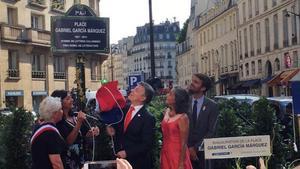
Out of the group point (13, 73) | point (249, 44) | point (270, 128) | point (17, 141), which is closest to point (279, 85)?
point (249, 44)

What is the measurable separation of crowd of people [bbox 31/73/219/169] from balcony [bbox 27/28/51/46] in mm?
34467

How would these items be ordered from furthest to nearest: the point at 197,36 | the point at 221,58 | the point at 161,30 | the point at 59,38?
the point at 161,30
the point at 197,36
the point at 221,58
the point at 59,38

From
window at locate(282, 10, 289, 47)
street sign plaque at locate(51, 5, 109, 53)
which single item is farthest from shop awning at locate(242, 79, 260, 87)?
street sign plaque at locate(51, 5, 109, 53)

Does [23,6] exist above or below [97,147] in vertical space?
above

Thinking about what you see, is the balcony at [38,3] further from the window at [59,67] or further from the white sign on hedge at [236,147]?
the white sign on hedge at [236,147]

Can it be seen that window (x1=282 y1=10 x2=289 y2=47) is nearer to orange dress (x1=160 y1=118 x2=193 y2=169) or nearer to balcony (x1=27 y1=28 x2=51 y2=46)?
balcony (x1=27 y1=28 x2=51 y2=46)

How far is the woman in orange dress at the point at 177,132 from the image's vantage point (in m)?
6.45

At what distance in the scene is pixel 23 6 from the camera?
134 feet

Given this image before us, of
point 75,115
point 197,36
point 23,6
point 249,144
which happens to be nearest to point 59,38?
point 75,115

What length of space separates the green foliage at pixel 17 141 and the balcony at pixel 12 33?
29.9 m

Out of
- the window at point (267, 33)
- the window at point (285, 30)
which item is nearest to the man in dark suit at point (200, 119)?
the window at point (285, 30)

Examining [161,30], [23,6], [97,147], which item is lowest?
[97,147]

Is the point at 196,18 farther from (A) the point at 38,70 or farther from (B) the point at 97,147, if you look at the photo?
(B) the point at 97,147

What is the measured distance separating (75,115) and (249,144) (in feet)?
8.48
